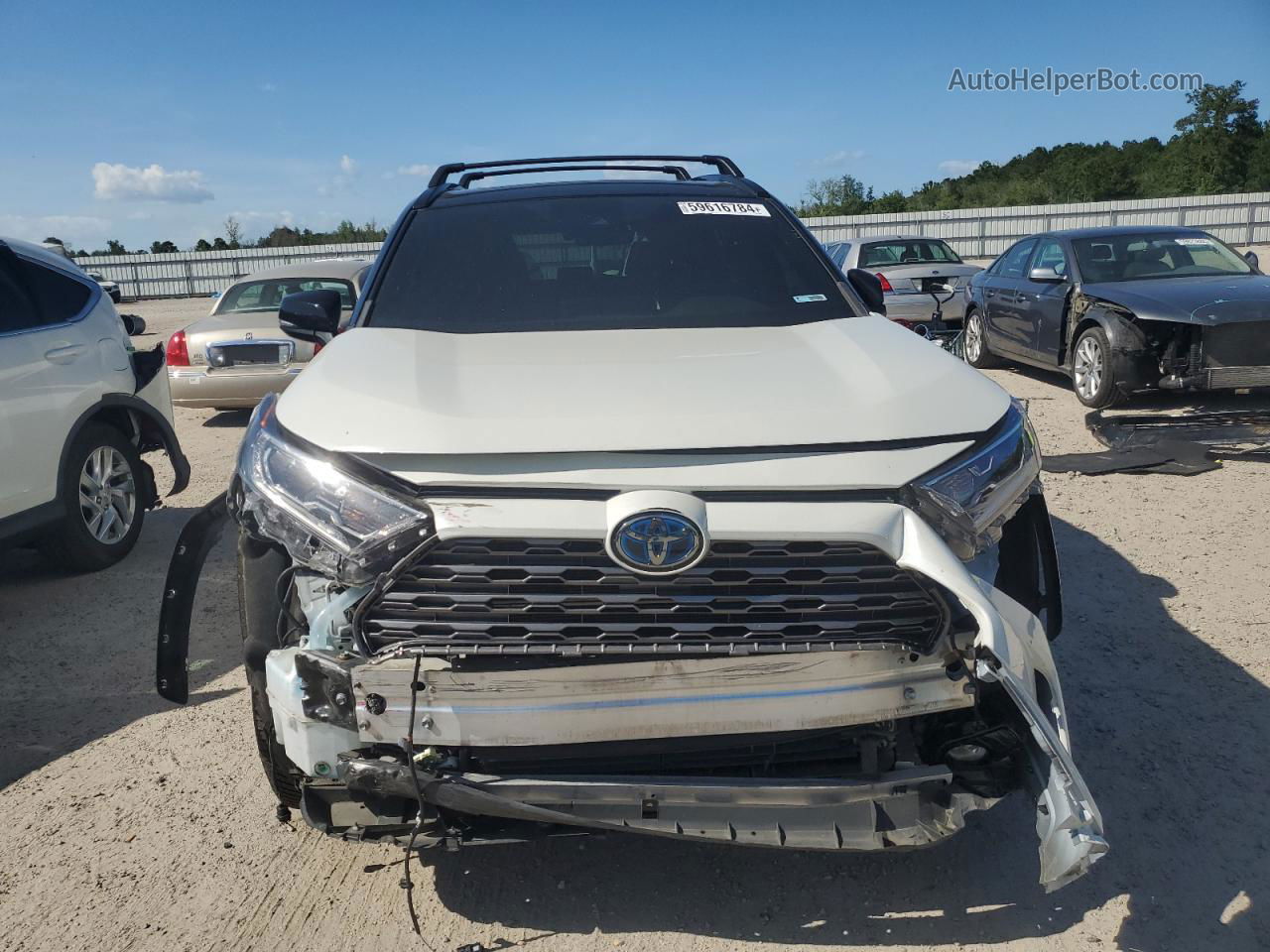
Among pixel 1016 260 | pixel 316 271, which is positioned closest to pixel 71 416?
pixel 316 271

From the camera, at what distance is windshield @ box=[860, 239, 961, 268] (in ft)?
48.8

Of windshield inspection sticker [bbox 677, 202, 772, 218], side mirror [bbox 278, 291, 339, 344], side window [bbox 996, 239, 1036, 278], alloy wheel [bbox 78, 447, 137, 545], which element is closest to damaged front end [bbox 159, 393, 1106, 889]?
side mirror [bbox 278, 291, 339, 344]

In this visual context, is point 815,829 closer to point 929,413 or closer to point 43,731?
point 929,413

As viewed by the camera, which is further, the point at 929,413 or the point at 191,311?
the point at 191,311

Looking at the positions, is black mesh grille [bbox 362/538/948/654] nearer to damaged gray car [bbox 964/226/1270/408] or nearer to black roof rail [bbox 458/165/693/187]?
black roof rail [bbox 458/165/693/187]

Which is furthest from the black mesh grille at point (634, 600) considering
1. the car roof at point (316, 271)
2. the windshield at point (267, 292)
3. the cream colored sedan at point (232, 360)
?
the car roof at point (316, 271)

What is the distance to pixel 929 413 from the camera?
2.37 metres

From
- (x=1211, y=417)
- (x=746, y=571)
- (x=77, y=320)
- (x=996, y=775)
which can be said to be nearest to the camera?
(x=746, y=571)

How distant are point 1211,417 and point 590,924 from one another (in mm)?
7316

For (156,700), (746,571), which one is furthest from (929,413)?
(156,700)

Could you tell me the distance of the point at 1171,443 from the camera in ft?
→ 24.4

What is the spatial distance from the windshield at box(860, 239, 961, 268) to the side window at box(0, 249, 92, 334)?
11166 millimetres

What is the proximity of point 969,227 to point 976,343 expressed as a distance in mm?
25487

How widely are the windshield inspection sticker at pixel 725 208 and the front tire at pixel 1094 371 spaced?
5778 millimetres
